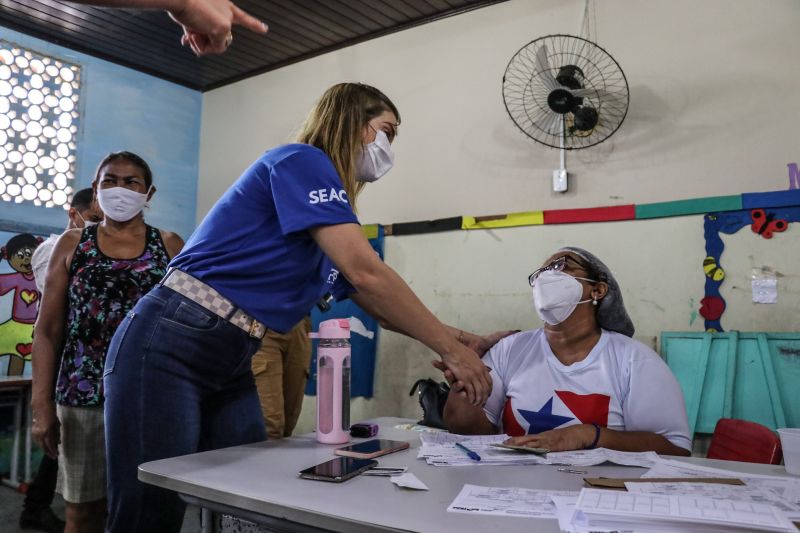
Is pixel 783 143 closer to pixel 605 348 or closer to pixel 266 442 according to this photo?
pixel 605 348

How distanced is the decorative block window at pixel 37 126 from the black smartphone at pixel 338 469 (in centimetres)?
390

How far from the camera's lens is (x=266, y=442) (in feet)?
4.61

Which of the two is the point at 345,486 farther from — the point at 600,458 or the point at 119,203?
the point at 119,203

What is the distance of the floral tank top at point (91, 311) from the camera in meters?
1.84

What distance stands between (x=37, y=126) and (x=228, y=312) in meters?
3.79

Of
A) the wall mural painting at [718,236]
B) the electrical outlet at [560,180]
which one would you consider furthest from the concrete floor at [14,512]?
the wall mural painting at [718,236]

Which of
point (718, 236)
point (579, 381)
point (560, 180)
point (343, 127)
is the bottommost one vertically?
point (579, 381)

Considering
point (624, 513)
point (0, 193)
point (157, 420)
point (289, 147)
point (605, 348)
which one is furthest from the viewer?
point (0, 193)

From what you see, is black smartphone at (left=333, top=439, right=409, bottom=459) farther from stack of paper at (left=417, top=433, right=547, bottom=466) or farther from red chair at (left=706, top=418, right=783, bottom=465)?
red chair at (left=706, top=418, right=783, bottom=465)

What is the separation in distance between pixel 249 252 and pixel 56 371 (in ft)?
3.57

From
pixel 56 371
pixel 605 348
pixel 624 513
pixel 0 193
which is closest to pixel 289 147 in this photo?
pixel 624 513

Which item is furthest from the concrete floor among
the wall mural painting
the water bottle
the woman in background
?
the wall mural painting

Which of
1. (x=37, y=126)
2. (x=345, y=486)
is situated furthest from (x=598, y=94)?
(x=37, y=126)

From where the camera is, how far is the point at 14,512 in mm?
3260
